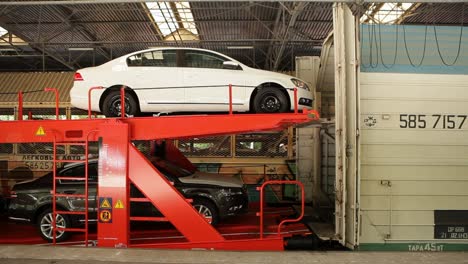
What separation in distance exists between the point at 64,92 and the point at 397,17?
11.2 metres

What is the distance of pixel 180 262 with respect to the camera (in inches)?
177

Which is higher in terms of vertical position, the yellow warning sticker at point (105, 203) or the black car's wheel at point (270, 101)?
the black car's wheel at point (270, 101)

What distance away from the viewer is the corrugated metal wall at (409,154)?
6387mm

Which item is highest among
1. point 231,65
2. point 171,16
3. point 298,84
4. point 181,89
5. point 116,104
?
point 171,16

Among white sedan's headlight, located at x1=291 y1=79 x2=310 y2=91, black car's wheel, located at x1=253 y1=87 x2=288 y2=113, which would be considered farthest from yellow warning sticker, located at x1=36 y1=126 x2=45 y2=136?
white sedan's headlight, located at x1=291 y1=79 x2=310 y2=91

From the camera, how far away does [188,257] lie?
4691mm

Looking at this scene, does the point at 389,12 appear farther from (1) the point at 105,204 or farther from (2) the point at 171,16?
(1) the point at 105,204

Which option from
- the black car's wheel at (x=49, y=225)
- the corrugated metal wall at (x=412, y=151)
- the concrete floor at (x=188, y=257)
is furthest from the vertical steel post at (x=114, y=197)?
the corrugated metal wall at (x=412, y=151)

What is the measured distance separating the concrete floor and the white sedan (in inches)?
105

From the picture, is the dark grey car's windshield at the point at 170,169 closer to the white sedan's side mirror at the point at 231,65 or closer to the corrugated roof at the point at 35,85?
the white sedan's side mirror at the point at 231,65

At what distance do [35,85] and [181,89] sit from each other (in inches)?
325

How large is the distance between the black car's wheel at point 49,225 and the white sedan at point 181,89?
1931 mm

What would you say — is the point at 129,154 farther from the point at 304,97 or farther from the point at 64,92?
the point at 64,92

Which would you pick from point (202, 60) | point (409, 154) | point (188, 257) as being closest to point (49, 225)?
point (188, 257)
